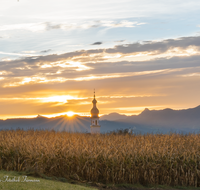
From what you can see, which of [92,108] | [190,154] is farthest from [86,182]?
[92,108]

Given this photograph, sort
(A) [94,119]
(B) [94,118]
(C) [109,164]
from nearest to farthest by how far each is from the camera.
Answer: (C) [109,164]
(A) [94,119]
(B) [94,118]

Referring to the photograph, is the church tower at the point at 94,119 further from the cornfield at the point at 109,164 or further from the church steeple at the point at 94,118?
the cornfield at the point at 109,164

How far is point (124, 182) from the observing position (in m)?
19.0

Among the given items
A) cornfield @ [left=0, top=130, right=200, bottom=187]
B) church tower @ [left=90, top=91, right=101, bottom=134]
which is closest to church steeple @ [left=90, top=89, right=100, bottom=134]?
church tower @ [left=90, top=91, right=101, bottom=134]

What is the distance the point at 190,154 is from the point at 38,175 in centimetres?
1088

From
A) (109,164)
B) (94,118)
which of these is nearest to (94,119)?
(94,118)

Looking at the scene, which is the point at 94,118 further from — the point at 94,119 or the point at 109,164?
the point at 109,164

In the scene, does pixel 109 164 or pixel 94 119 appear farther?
pixel 94 119

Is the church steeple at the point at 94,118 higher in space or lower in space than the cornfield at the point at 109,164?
higher

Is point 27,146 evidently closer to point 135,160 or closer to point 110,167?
point 110,167

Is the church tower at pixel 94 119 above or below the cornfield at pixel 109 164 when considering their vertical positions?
above

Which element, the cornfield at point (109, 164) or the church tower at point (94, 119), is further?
the church tower at point (94, 119)

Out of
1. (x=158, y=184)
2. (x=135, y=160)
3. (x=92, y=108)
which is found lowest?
(x=158, y=184)

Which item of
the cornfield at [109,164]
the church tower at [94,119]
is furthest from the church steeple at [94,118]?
the cornfield at [109,164]
